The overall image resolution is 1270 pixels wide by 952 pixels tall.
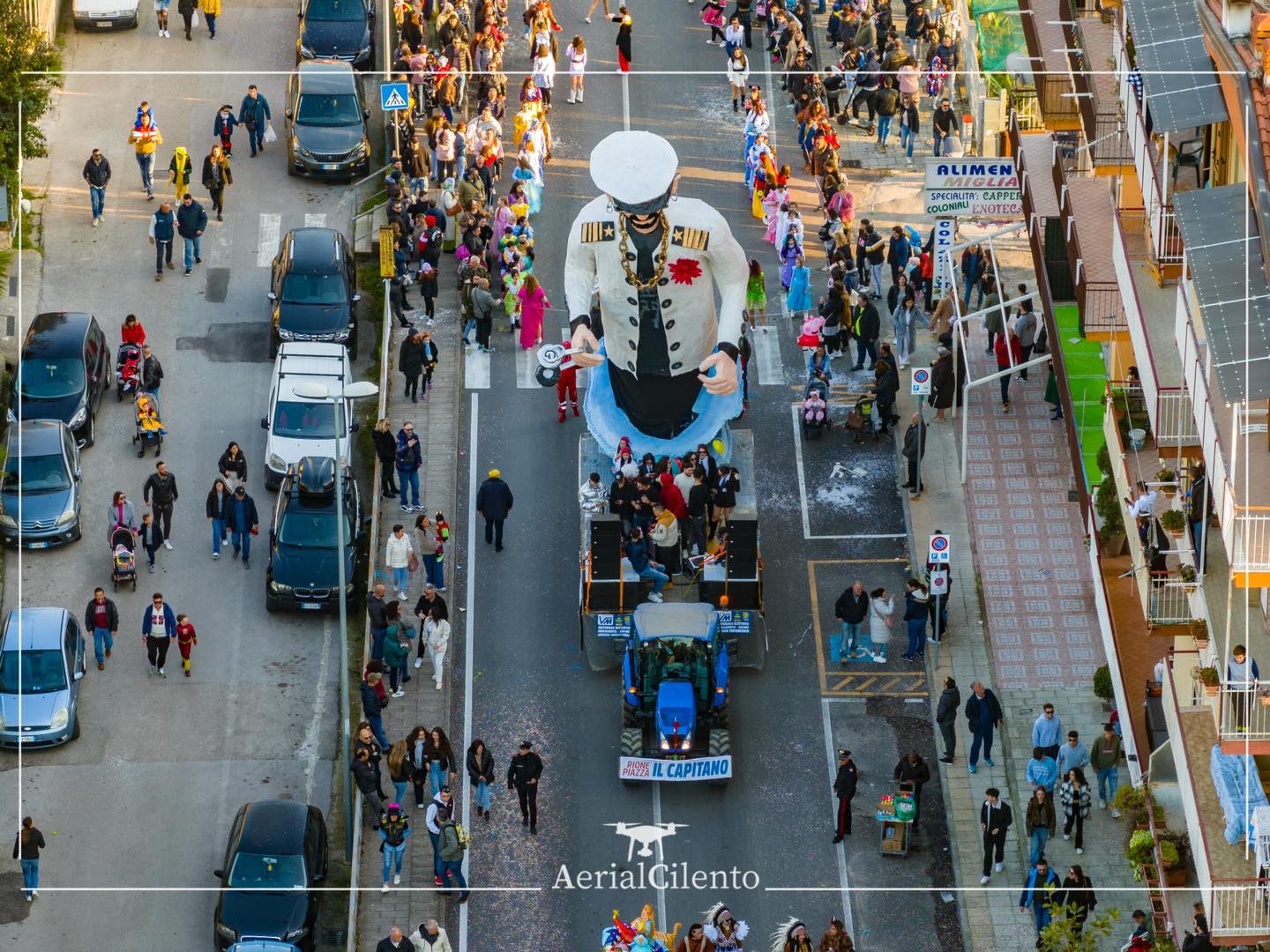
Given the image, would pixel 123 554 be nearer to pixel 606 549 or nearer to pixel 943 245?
pixel 606 549

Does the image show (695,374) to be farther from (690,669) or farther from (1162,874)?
(1162,874)

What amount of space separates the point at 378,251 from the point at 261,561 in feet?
35.4

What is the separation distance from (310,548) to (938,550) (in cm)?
1139

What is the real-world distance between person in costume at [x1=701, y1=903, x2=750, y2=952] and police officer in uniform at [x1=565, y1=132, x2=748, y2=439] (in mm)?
9700

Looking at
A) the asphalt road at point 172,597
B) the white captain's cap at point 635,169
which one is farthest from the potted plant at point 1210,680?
the asphalt road at point 172,597

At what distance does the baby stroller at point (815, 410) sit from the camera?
58.5 metres

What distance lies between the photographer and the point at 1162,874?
1741 inches

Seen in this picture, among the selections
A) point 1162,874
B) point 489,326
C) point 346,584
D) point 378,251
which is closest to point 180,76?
point 378,251

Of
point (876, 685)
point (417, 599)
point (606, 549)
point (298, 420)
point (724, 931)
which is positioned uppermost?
point (298, 420)

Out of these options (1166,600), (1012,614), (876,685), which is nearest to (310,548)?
(876,685)

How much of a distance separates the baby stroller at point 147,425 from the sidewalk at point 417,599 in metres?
4.50

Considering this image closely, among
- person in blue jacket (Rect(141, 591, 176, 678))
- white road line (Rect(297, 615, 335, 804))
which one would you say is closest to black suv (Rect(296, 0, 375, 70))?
white road line (Rect(297, 615, 335, 804))

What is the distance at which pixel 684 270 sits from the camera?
51.8 m

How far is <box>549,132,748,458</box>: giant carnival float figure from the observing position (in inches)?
1996
